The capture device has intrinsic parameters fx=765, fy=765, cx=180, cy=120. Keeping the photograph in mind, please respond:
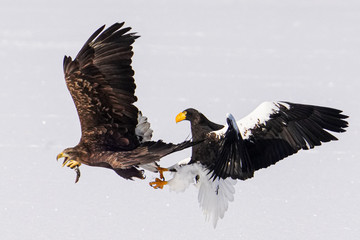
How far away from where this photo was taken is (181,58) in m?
8.55

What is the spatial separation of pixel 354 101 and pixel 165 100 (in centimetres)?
170

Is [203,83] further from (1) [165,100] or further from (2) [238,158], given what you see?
(2) [238,158]

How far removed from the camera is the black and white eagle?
429cm

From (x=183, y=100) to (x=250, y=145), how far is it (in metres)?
2.45

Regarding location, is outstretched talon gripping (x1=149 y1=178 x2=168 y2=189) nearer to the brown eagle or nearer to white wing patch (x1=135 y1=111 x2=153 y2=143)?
the brown eagle

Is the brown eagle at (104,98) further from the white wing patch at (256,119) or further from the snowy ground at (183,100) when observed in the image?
the white wing patch at (256,119)

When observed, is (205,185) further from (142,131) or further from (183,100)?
(183,100)

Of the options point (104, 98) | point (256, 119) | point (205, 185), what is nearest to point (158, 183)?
point (205, 185)

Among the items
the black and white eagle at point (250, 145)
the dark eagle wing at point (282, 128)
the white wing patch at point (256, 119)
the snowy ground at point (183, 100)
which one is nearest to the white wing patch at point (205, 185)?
the black and white eagle at point (250, 145)

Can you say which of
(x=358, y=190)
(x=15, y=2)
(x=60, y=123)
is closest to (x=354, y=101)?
(x=358, y=190)

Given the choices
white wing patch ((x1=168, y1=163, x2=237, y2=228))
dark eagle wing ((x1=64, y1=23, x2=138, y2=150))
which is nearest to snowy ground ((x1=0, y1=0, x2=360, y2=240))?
white wing patch ((x1=168, y1=163, x2=237, y2=228))

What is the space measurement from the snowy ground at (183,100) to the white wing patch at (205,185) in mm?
107

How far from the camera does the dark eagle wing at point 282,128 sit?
14.1 feet

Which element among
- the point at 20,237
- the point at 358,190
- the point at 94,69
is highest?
the point at 94,69
